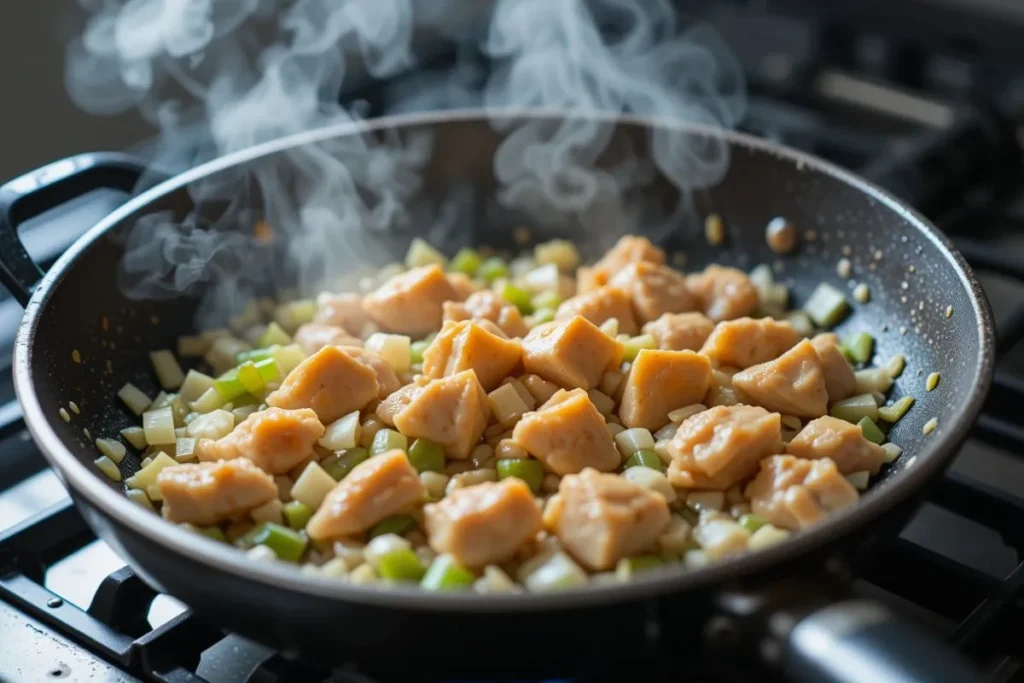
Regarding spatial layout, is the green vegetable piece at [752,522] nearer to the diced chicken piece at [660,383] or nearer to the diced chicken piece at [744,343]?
the diced chicken piece at [660,383]

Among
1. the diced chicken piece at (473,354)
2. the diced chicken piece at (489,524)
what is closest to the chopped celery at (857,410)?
the diced chicken piece at (473,354)

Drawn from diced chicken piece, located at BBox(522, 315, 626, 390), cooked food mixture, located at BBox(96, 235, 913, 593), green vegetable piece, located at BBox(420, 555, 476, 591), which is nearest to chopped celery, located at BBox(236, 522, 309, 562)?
cooked food mixture, located at BBox(96, 235, 913, 593)

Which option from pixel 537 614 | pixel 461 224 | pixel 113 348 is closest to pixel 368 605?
pixel 537 614

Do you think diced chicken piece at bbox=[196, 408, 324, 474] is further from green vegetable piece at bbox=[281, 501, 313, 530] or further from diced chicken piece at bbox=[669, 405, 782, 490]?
diced chicken piece at bbox=[669, 405, 782, 490]

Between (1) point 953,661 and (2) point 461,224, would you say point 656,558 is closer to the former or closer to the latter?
(1) point 953,661

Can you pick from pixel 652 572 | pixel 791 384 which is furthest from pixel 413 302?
pixel 652 572

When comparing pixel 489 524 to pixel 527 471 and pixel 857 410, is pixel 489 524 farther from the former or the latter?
pixel 857 410
